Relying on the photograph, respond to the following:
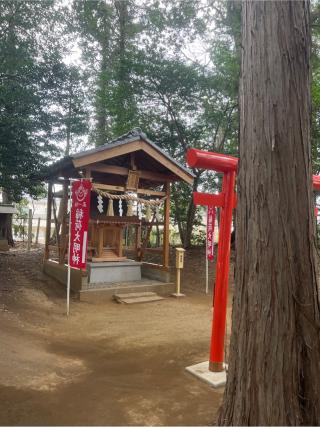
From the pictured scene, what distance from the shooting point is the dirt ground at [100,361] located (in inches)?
132

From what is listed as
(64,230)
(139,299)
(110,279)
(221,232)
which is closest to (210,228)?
(139,299)

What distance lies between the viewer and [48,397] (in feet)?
11.8

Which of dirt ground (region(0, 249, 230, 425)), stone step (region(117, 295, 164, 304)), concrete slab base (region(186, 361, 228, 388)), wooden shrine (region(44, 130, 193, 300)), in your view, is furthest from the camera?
wooden shrine (region(44, 130, 193, 300))

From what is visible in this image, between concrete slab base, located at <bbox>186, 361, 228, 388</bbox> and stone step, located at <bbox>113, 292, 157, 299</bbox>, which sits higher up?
stone step, located at <bbox>113, 292, 157, 299</bbox>

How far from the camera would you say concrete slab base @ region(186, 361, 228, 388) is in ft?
13.4

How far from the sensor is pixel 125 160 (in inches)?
433

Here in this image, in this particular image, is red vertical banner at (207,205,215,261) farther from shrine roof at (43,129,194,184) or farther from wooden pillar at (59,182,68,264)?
wooden pillar at (59,182,68,264)

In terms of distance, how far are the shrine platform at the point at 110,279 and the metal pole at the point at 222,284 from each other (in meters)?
4.76

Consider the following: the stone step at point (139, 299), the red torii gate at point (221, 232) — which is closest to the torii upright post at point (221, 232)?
the red torii gate at point (221, 232)

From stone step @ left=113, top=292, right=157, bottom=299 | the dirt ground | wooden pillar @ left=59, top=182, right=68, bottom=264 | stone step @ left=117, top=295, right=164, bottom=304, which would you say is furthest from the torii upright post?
wooden pillar @ left=59, top=182, right=68, bottom=264

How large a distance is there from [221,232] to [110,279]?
5724mm

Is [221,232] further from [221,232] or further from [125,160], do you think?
[125,160]

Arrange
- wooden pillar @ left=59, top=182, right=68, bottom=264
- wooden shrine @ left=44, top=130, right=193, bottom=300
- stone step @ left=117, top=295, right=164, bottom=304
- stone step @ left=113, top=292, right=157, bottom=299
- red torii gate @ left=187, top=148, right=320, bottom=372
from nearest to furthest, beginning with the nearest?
red torii gate @ left=187, top=148, right=320, bottom=372, stone step @ left=117, top=295, right=164, bottom=304, stone step @ left=113, top=292, right=157, bottom=299, wooden shrine @ left=44, top=130, right=193, bottom=300, wooden pillar @ left=59, top=182, right=68, bottom=264

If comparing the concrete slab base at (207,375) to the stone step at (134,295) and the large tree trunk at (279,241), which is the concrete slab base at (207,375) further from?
the stone step at (134,295)
